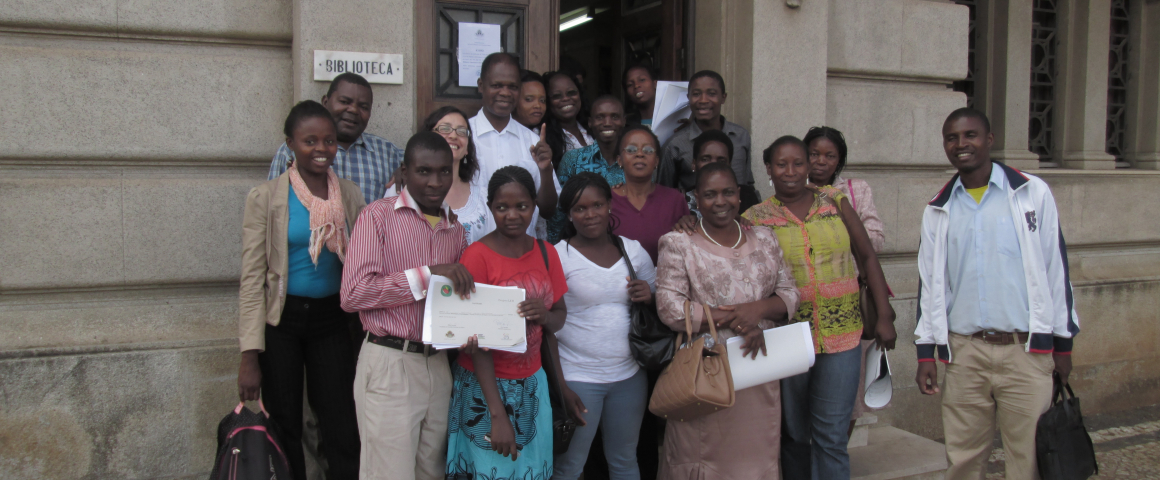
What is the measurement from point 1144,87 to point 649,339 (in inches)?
254

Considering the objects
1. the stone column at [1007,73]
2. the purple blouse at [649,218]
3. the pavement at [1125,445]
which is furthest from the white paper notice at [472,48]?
the stone column at [1007,73]

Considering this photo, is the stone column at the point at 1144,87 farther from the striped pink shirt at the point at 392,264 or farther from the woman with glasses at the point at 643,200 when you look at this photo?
the striped pink shirt at the point at 392,264

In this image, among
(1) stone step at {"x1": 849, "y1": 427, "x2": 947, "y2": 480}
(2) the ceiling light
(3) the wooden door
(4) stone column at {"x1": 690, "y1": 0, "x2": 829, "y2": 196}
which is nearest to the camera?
(1) stone step at {"x1": 849, "y1": 427, "x2": 947, "y2": 480}

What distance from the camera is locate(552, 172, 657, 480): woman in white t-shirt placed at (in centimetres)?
319

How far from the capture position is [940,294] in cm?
352

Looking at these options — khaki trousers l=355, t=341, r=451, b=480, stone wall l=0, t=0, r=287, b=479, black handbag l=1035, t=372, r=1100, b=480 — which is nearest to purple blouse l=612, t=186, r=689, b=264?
khaki trousers l=355, t=341, r=451, b=480

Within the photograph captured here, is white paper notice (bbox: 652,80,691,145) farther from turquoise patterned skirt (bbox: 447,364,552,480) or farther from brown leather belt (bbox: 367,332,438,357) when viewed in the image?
brown leather belt (bbox: 367,332,438,357)

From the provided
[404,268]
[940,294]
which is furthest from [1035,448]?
[404,268]

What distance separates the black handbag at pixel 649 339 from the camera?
3.18 m

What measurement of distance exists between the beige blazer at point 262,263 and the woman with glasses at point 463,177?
759mm

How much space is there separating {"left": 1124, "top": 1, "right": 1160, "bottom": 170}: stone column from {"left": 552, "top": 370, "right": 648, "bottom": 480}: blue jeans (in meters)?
6.21

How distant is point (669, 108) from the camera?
464cm

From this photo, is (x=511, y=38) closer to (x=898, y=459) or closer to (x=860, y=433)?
(x=860, y=433)

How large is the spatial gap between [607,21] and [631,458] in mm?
5970
